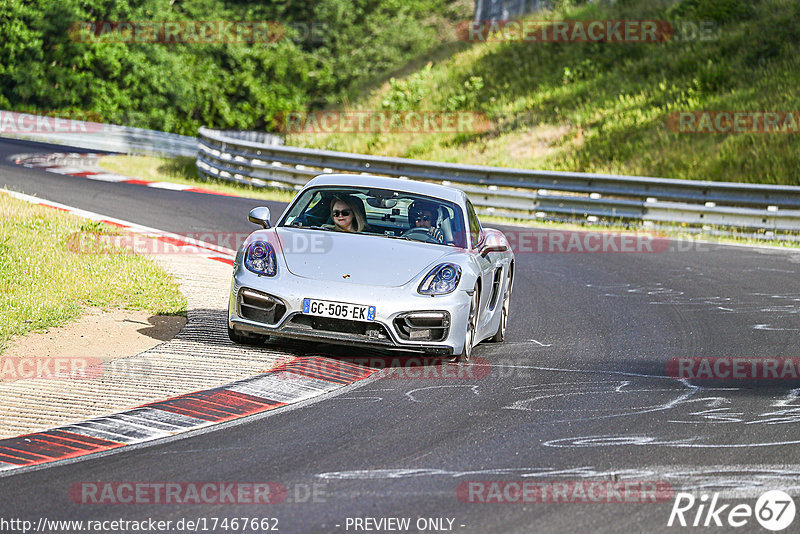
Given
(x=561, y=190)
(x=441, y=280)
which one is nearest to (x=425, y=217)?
(x=441, y=280)

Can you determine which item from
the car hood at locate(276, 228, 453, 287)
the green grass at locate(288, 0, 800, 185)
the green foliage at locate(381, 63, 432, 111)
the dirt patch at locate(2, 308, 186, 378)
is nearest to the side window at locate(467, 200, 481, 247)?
the car hood at locate(276, 228, 453, 287)

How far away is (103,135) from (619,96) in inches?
715

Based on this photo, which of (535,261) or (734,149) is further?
(734,149)

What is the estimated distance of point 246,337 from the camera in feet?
27.4

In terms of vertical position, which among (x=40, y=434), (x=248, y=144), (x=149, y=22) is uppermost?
(x=149, y=22)

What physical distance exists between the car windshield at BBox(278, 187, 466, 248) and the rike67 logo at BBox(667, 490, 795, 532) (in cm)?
428

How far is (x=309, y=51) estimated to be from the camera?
197 feet

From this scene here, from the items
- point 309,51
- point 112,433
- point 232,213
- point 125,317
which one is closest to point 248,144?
point 232,213

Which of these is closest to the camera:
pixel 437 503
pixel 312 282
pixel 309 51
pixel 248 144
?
pixel 437 503

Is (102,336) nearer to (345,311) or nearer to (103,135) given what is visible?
(345,311)

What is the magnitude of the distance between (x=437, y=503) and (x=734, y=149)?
2175 cm

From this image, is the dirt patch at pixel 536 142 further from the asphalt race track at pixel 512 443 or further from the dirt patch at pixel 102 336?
the dirt patch at pixel 102 336

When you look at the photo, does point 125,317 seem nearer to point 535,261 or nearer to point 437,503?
point 437,503

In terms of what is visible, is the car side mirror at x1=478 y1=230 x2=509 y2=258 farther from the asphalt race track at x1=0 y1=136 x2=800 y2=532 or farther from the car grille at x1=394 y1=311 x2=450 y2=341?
the car grille at x1=394 y1=311 x2=450 y2=341
